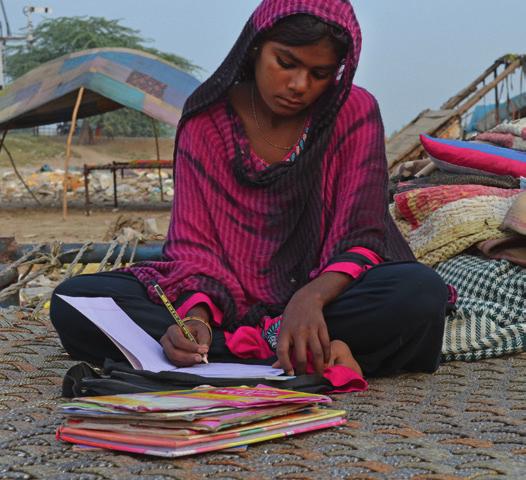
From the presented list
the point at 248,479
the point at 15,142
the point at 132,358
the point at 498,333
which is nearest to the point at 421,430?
the point at 248,479

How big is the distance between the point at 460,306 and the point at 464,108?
537cm

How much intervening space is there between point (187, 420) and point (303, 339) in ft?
1.94

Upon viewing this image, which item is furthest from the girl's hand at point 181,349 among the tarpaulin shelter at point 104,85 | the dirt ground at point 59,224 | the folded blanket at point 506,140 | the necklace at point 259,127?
the tarpaulin shelter at point 104,85

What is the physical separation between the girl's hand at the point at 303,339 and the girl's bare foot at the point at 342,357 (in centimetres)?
5

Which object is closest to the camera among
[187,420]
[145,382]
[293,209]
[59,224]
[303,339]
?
[187,420]

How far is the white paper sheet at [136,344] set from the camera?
202 cm

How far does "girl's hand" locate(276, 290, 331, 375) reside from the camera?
2029mm

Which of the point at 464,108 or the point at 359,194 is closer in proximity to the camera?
the point at 359,194

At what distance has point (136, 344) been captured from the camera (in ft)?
7.00

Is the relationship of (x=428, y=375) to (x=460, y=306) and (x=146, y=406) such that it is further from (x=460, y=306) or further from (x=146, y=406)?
(x=146, y=406)

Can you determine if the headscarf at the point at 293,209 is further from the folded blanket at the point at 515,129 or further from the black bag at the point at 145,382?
the folded blanket at the point at 515,129

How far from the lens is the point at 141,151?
25.9m

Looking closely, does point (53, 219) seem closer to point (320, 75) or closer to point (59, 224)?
point (59, 224)

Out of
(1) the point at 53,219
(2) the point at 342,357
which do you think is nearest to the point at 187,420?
(2) the point at 342,357
